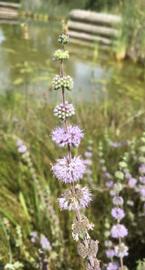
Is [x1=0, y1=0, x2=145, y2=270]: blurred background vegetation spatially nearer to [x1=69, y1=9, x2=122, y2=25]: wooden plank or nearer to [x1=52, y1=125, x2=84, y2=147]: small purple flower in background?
[x1=52, y1=125, x2=84, y2=147]: small purple flower in background

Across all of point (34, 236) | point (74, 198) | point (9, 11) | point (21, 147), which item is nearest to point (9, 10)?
point (9, 11)

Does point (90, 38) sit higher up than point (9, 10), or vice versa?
point (9, 10)

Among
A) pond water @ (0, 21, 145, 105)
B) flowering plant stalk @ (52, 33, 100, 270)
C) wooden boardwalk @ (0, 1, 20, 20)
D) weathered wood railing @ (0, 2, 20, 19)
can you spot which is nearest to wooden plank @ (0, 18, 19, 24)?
wooden boardwalk @ (0, 1, 20, 20)

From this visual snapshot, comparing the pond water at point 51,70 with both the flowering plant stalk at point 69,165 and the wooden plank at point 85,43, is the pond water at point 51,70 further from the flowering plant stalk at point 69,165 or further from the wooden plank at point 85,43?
the flowering plant stalk at point 69,165

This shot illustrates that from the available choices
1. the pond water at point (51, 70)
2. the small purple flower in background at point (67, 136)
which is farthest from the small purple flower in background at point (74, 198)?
the pond water at point (51, 70)

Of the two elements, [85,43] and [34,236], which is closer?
[34,236]

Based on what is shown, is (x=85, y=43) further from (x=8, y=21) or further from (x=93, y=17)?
(x=8, y=21)
